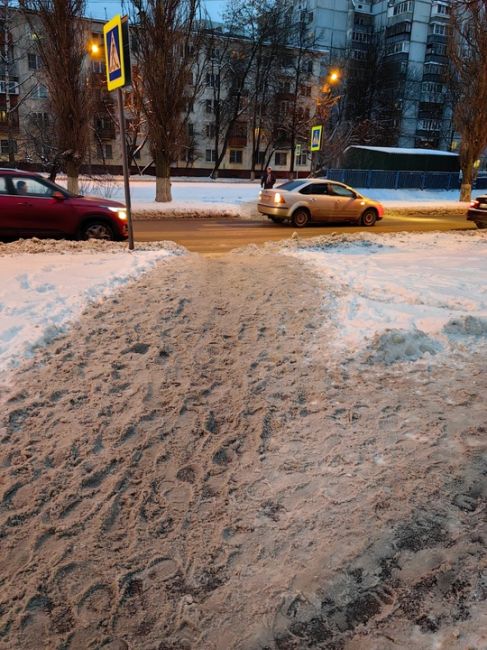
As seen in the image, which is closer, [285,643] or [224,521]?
[285,643]

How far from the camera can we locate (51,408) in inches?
147

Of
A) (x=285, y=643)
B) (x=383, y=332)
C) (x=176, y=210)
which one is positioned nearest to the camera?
(x=285, y=643)

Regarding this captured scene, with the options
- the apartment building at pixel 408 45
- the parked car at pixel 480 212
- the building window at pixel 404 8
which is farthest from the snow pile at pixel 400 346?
the building window at pixel 404 8

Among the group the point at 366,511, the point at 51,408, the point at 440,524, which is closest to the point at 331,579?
the point at 366,511

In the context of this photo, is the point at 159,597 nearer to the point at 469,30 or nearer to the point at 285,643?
the point at 285,643

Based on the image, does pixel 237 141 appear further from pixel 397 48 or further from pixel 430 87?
pixel 430 87

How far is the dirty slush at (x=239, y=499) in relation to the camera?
2150 mm

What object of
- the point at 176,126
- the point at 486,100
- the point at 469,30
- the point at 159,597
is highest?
the point at 469,30

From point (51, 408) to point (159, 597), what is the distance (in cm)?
191

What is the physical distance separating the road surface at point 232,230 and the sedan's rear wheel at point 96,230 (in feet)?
6.18

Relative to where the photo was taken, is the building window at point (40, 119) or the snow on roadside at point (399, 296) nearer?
the snow on roadside at point (399, 296)

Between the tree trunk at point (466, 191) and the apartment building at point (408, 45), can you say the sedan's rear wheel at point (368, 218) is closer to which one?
the tree trunk at point (466, 191)

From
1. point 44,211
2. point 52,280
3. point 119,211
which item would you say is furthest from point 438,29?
point 52,280

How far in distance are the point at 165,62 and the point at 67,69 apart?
382cm
